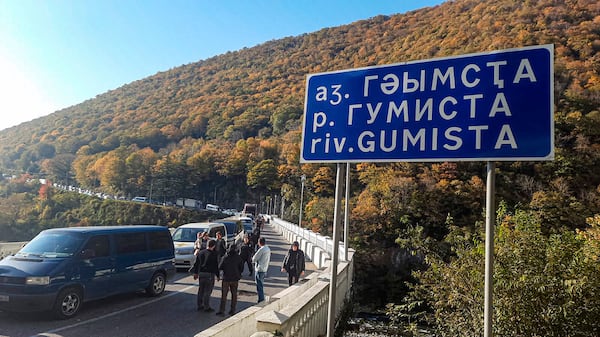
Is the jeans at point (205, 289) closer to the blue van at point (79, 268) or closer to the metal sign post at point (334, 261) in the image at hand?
the blue van at point (79, 268)

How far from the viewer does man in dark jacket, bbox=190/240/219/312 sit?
8.59 m

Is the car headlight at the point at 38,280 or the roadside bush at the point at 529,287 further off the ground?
the roadside bush at the point at 529,287

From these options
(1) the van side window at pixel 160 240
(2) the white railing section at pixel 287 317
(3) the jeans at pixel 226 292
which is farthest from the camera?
(1) the van side window at pixel 160 240

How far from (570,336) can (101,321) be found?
7833 mm

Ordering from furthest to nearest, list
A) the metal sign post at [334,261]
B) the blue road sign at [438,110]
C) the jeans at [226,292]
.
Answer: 1. the jeans at [226,292]
2. the metal sign post at [334,261]
3. the blue road sign at [438,110]

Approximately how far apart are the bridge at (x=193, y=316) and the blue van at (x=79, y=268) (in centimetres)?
38

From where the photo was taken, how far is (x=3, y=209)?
73.2 m

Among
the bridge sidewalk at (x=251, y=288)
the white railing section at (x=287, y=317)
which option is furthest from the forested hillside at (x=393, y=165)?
the bridge sidewalk at (x=251, y=288)

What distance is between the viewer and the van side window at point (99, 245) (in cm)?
837

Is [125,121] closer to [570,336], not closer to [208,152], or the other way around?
[208,152]

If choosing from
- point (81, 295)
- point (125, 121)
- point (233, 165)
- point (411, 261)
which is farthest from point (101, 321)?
point (125, 121)

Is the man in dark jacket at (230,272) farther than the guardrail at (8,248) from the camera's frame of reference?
No

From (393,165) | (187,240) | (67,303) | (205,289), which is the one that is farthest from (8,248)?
(393,165)

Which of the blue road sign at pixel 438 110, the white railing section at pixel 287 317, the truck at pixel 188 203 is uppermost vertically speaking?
the blue road sign at pixel 438 110
